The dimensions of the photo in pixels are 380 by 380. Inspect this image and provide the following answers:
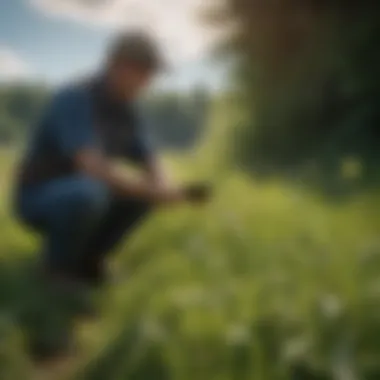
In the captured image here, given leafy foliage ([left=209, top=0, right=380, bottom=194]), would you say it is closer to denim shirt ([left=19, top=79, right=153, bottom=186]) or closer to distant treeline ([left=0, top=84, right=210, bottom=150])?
distant treeline ([left=0, top=84, right=210, bottom=150])

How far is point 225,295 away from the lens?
148 cm

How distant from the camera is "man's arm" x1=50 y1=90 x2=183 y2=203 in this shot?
1.49 m

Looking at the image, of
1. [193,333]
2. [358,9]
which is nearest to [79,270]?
[193,333]

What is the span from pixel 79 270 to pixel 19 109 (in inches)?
11.1

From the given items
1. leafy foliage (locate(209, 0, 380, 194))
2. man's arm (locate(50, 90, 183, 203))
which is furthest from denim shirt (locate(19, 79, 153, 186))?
leafy foliage (locate(209, 0, 380, 194))

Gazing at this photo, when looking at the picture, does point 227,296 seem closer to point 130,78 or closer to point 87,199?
point 87,199

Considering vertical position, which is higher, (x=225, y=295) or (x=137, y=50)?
(x=137, y=50)

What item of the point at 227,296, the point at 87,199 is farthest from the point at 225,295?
the point at 87,199

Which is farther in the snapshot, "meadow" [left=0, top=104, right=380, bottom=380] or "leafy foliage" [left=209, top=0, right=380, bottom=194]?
"leafy foliage" [left=209, top=0, right=380, bottom=194]

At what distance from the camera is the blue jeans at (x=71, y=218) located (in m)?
1.48

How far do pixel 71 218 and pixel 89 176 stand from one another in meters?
0.08

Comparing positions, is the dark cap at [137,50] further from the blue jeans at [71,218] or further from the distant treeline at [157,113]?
the blue jeans at [71,218]

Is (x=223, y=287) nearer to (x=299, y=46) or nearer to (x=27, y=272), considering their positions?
(x=27, y=272)

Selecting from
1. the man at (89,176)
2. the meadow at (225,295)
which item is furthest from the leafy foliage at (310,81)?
the man at (89,176)
